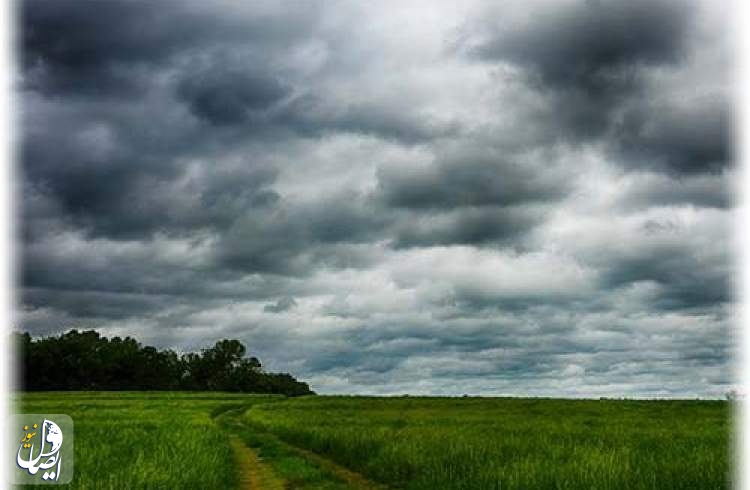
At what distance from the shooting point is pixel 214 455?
20.1 metres

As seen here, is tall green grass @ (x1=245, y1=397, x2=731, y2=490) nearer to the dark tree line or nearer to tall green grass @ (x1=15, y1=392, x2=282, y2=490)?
tall green grass @ (x1=15, y1=392, x2=282, y2=490)

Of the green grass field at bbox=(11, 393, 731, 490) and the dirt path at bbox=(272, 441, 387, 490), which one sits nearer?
the green grass field at bbox=(11, 393, 731, 490)

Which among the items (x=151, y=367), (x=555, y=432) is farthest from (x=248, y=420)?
(x=151, y=367)

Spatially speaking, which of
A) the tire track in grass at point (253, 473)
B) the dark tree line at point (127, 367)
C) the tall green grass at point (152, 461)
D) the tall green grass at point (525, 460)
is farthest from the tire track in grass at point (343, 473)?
the dark tree line at point (127, 367)

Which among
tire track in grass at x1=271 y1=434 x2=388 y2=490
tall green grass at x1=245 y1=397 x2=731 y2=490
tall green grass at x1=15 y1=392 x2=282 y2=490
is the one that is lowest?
tire track in grass at x1=271 y1=434 x2=388 y2=490

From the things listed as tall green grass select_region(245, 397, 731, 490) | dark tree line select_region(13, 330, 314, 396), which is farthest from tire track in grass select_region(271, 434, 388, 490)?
dark tree line select_region(13, 330, 314, 396)

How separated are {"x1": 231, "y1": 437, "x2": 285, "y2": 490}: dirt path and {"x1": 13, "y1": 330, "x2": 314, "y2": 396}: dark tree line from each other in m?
114

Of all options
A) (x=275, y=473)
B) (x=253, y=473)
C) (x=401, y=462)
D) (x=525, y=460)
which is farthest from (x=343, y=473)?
(x=525, y=460)

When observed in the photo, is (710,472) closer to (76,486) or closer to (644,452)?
(644,452)

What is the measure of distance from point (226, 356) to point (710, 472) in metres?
147

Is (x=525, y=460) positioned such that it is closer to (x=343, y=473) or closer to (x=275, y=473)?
→ (x=343, y=473)

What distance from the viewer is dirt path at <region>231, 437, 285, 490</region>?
61.6 ft

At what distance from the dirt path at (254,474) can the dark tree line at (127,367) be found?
114 metres

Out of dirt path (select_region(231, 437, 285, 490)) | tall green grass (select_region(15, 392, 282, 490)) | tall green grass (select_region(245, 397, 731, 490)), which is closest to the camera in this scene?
tall green grass (select_region(15, 392, 282, 490))
